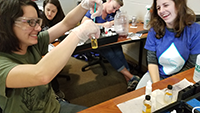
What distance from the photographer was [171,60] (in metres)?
1.23

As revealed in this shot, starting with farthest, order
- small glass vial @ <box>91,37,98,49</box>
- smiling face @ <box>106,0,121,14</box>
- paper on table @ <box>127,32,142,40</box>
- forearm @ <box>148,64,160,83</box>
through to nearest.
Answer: smiling face @ <box>106,0,121,14</box> → paper on table @ <box>127,32,142,40</box> → small glass vial @ <box>91,37,98,49</box> → forearm @ <box>148,64,160,83</box>

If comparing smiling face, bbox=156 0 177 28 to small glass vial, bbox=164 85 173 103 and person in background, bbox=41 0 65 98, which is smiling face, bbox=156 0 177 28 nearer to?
small glass vial, bbox=164 85 173 103

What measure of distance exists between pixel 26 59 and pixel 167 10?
109 cm

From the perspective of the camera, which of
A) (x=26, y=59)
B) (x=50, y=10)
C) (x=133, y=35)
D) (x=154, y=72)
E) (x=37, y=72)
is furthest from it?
(x=50, y=10)

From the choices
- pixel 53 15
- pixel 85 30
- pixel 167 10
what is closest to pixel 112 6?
pixel 53 15

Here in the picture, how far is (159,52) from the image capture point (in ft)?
4.22

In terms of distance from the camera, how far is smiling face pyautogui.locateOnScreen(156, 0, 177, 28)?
1177 mm

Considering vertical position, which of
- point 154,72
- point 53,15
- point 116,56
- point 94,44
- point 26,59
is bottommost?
point 116,56

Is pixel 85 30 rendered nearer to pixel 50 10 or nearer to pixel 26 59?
pixel 26 59

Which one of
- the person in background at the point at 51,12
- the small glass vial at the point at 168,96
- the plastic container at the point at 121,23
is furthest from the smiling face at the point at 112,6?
the small glass vial at the point at 168,96

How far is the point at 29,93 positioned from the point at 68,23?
0.59 m

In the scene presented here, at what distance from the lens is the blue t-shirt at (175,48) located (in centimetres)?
117

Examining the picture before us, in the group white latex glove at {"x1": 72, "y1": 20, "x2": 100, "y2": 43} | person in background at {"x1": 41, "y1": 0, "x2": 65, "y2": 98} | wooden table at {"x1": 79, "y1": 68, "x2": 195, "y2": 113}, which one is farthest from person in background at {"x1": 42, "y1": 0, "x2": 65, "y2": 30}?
wooden table at {"x1": 79, "y1": 68, "x2": 195, "y2": 113}

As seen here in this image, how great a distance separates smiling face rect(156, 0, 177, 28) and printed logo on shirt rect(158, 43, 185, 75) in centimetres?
21
